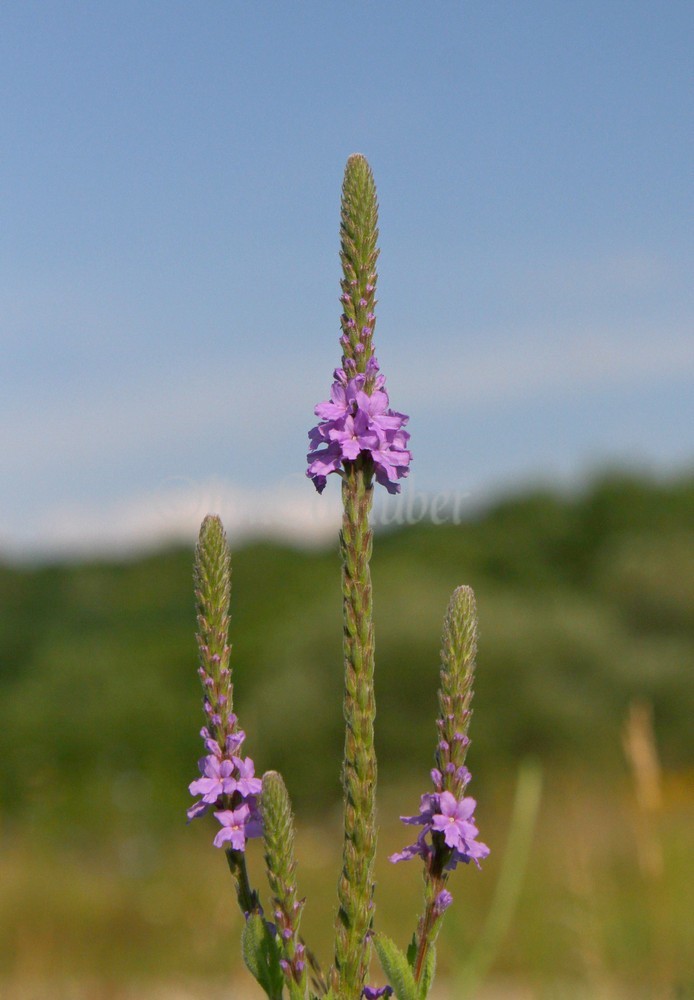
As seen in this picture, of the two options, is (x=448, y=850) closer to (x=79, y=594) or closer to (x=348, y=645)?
(x=348, y=645)

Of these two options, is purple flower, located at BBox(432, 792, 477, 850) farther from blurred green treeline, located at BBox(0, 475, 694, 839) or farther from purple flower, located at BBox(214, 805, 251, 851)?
blurred green treeline, located at BBox(0, 475, 694, 839)

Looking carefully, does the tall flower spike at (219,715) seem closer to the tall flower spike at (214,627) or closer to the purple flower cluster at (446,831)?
A: the tall flower spike at (214,627)

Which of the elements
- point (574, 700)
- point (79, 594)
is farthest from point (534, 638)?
point (79, 594)

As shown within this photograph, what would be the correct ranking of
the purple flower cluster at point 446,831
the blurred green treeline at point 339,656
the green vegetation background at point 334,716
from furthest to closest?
the blurred green treeline at point 339,656, the green vegetation background at point 334,716, the purple flower cluster at point 446,831

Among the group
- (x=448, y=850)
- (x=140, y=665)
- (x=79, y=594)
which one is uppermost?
(x=79, y=594)

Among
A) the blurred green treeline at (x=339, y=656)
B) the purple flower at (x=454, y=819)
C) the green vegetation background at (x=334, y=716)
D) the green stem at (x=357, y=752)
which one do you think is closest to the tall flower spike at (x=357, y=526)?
the green stem at (x=357, y=752)

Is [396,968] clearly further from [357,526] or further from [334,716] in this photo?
[334,716]
